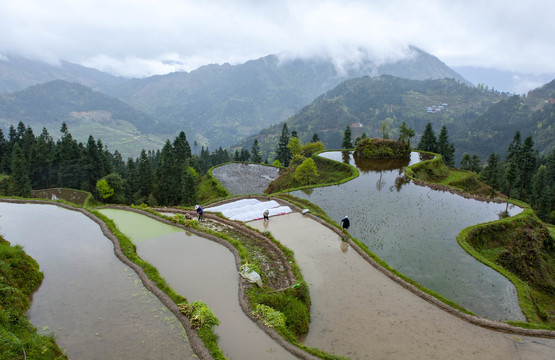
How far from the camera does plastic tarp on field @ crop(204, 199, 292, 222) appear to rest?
94.3 ft

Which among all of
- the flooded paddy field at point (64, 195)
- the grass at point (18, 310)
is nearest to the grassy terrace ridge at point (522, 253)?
the grass at point (18, 310)

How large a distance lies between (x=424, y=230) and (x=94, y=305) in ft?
82.4

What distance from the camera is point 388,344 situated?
13836 millimetres

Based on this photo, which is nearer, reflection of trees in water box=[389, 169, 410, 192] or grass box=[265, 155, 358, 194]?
reflection of trees in water box=[389, 169, 410, 192]

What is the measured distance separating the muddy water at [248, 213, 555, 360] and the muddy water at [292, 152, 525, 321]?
2710 mm

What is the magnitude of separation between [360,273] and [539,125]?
24188 centimetres

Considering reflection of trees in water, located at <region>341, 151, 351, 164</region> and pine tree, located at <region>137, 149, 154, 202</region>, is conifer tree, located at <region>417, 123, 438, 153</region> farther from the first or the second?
pine tree, located at <region>137, 149, 154, 202</region>

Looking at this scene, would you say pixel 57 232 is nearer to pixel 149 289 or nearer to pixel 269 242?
pixel 149 289

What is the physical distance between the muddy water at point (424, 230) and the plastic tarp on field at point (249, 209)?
207 inches

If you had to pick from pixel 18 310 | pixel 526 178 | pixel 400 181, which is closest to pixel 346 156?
pixel 400 181

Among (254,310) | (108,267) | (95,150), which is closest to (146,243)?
(108,267)

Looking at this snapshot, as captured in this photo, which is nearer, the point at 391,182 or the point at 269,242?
the point at 269,242

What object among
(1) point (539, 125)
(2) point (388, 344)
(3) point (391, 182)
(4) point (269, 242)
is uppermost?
(1) point (539, 125)

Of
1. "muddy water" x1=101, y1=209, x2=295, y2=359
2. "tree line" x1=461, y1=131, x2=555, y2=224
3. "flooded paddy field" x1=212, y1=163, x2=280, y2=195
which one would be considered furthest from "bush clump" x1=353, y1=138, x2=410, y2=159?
"muddy water" x1=101, y1=209, x2=295, y2=359
